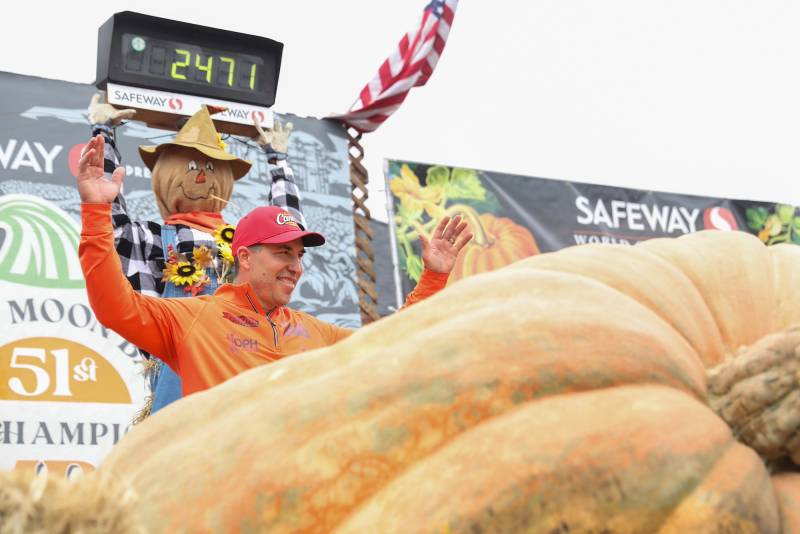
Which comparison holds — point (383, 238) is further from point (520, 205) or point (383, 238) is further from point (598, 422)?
point (598, 422)

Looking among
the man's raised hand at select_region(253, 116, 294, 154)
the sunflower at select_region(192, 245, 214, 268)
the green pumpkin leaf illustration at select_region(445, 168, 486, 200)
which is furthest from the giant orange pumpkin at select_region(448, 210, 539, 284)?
the sunflower at select_region(192, 245, 214, 268)

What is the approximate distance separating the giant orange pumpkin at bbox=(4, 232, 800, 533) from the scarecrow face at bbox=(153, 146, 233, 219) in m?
2.42

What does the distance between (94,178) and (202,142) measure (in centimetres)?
122

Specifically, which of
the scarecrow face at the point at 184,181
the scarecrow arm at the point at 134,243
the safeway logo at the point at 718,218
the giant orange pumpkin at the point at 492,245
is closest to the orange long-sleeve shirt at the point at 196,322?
the scarecrow arm at the point at 134,243

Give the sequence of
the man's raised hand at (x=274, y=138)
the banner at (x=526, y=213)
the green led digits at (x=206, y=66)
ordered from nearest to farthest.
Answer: the man's raised hand at (x=274, y=138) → the green led digits at (x=206, y=66) → the banner at (x=526, y=213)

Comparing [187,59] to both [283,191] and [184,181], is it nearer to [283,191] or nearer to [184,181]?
[184,181]

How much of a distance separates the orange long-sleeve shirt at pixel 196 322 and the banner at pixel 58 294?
9.58 feet

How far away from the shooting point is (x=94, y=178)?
279 cm

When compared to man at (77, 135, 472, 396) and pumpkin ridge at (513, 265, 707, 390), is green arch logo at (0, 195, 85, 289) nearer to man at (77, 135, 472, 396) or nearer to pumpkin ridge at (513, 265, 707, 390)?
man at (77, 135, 472, 396)

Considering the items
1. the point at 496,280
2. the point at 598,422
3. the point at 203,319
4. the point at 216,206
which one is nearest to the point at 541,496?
the point at 598,422

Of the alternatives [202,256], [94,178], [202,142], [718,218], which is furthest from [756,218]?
[94,178]

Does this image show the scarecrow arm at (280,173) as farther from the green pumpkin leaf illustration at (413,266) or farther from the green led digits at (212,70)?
the green pumpkin leaf illustration at (413,266)

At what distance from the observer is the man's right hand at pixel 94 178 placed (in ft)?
9.04

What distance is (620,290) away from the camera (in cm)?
172
